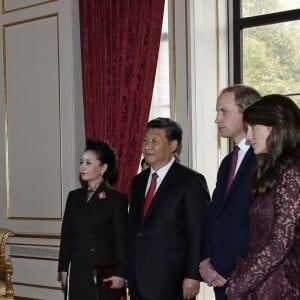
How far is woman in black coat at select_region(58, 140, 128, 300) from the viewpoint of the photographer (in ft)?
11.6

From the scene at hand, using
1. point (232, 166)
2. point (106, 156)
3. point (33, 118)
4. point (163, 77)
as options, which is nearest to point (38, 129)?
point (33, 118)

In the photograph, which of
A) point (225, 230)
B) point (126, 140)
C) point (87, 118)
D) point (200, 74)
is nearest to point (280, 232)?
point (225, 230)

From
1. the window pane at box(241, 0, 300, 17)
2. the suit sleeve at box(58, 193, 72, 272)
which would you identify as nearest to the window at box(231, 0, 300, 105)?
the window pane at box(241, 0, 300, 17)

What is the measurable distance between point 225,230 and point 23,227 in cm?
321

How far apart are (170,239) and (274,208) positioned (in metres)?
1.05

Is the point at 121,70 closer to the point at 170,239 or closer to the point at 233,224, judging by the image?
the point at 170,239

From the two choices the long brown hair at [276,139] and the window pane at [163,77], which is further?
the window pane at [163,77]

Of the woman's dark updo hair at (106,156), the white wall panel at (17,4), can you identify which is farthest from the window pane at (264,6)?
the white wall panel at (17,4)

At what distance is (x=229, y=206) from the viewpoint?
8.97ft

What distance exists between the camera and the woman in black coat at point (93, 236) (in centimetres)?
353

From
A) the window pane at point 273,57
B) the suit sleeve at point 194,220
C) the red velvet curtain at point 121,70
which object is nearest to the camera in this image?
the suit sleeve at point 194,220

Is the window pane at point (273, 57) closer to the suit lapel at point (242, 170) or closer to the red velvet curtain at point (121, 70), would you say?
the red velvet curtain at point (121, 70)

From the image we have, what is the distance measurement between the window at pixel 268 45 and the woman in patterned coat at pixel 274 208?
2.03m

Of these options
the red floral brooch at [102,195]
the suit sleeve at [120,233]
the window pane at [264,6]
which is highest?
the window pane at [264,6]
